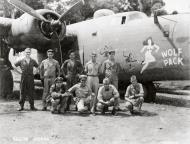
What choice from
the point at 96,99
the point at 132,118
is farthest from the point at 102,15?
the point at 132,118

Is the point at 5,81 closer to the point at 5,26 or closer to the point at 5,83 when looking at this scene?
the point at 5,83

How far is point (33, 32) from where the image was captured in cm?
1124

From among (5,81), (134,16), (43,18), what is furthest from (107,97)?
(5,81)

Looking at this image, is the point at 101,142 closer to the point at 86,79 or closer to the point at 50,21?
the point at 86,79

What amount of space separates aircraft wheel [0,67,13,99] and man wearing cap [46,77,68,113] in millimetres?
4229

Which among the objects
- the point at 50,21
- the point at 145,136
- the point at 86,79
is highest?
the point at 50,21

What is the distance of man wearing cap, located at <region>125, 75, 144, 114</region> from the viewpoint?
28.9 feet

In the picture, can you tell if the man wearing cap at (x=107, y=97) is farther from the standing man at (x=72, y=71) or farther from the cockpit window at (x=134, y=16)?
the cockpit window at (x=134, y=16)

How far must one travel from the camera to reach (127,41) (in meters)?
10.8

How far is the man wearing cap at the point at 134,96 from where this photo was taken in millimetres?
8812

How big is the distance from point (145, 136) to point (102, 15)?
734cm

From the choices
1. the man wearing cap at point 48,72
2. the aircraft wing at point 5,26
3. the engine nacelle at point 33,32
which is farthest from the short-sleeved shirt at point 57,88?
the aircraft wing at point 5,26

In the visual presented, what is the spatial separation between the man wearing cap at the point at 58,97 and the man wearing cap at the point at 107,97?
0.96 meters

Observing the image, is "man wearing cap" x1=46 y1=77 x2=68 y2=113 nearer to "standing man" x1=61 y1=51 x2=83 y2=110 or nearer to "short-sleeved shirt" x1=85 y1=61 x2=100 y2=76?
"short-sleeved shirt" x1=85 y1=61 x2=100 y2=76
